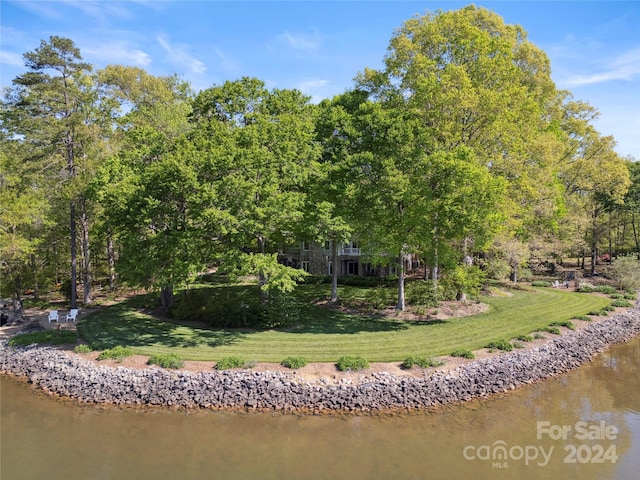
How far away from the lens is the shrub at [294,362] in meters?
17.1

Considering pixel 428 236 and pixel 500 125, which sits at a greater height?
pixel 500 125

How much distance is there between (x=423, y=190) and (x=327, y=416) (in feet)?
43.5

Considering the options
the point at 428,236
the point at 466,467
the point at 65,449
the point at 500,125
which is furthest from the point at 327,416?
the point at 500,125

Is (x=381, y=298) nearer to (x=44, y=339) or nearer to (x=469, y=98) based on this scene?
(x=469, y=98)

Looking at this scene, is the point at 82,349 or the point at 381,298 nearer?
the point at 82,349

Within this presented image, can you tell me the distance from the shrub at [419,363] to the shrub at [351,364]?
1658 mm

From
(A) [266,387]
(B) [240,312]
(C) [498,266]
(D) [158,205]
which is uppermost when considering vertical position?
(D) [158,205]

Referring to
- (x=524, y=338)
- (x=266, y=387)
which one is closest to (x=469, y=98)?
(x=524, y=338)

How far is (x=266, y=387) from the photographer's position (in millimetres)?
16000

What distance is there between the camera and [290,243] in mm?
26359

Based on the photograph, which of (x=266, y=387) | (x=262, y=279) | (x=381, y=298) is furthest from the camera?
(x=381, y=298)

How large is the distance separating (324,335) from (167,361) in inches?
320

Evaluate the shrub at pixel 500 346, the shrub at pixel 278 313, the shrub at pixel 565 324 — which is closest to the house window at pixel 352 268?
the shrub at pixel 278 313

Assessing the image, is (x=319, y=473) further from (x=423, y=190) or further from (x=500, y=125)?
(x=500, y=125)
